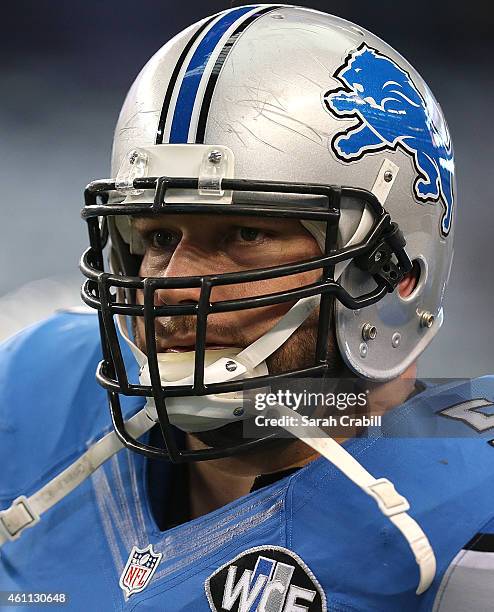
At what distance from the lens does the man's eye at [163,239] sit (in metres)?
1.04

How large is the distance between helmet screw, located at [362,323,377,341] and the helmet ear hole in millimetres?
60

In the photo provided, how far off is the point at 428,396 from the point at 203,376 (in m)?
0.27

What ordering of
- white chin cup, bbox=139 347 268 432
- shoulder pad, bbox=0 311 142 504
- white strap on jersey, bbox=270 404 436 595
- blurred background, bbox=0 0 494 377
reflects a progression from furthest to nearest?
blurred background, bbox=0 0 494 377, shoulder pad, bbox=0 311 142 504, white chin cup, bbox=139 347 268 432, white strap on jersey, bbox=270 404 436 595

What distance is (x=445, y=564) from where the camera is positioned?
87 cm

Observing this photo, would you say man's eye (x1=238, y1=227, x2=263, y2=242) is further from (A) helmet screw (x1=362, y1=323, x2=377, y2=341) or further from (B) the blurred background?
(B) the blurred background

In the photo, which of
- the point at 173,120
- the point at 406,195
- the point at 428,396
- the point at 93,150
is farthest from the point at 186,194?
the point at 93,150

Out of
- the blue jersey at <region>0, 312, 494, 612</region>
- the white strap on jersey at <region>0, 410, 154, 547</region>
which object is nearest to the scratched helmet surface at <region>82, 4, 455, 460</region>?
the blue jersey at <region>0, 312, 494, 612</region>

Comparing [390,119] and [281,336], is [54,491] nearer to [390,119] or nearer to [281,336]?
[281,336]

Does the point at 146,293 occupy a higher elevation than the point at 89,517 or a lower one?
higher

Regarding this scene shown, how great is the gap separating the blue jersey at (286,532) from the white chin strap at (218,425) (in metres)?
0.03

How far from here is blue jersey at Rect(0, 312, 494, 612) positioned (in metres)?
0.89

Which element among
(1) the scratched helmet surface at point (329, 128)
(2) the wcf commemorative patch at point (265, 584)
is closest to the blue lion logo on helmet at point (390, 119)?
(1) the scratched helmet surface at point (329, 128)

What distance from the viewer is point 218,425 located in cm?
98

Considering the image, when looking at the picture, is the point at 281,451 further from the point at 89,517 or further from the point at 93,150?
the point at 93,150
